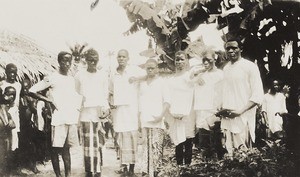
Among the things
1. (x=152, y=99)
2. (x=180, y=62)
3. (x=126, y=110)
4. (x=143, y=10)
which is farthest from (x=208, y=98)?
(x=143, y=10)

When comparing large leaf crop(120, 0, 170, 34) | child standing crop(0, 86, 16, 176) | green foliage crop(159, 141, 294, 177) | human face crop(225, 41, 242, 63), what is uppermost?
large leaf crop(120, 0, 170, 34)

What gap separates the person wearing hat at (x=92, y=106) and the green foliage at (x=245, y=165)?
736 mm

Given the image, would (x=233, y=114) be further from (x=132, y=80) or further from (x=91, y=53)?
(x=91, y=53)

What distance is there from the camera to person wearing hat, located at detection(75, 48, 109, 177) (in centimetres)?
412

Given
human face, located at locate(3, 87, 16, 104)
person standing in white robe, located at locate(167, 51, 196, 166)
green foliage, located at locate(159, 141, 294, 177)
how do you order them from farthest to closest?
1. person standing in white robe, located at locate(167, 51, 196, 166)
2. human face, located at locate(3, 87, 16, 104)
3. green foliage, located at locate(159, 141, 294, 177)

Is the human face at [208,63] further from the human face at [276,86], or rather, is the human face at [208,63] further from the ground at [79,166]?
the ground at [79,166]

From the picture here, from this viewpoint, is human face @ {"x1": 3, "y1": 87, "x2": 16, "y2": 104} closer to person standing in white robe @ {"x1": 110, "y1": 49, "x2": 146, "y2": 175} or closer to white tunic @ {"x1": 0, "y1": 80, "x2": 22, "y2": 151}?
white tunic @ {"x1": 0, "y1": 80, "x2": 22, "y2": 151}

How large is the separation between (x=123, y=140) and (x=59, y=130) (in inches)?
26.1

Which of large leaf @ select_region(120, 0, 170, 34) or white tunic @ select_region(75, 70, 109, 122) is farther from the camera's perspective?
large leaf @ select_region(120, 0, 170, 34)

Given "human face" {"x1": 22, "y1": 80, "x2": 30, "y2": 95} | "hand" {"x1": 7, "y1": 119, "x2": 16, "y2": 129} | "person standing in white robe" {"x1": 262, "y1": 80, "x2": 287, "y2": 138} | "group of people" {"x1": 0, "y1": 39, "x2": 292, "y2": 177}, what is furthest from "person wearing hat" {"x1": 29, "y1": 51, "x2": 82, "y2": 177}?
"person standing in white robe" {"x1": 262, "y1": 80, "x2": 287, "y2": 138}

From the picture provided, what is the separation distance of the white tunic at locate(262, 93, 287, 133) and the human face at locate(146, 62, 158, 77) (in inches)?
47.3

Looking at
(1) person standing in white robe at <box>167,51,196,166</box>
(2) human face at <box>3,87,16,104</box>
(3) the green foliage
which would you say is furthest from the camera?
(1) person standing in white robe at <box>167,51,196,166</box>

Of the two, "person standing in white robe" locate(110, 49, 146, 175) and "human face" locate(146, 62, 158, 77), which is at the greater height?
"human face" locate(146, 62, 158, 77)

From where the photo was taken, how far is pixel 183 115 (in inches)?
166
